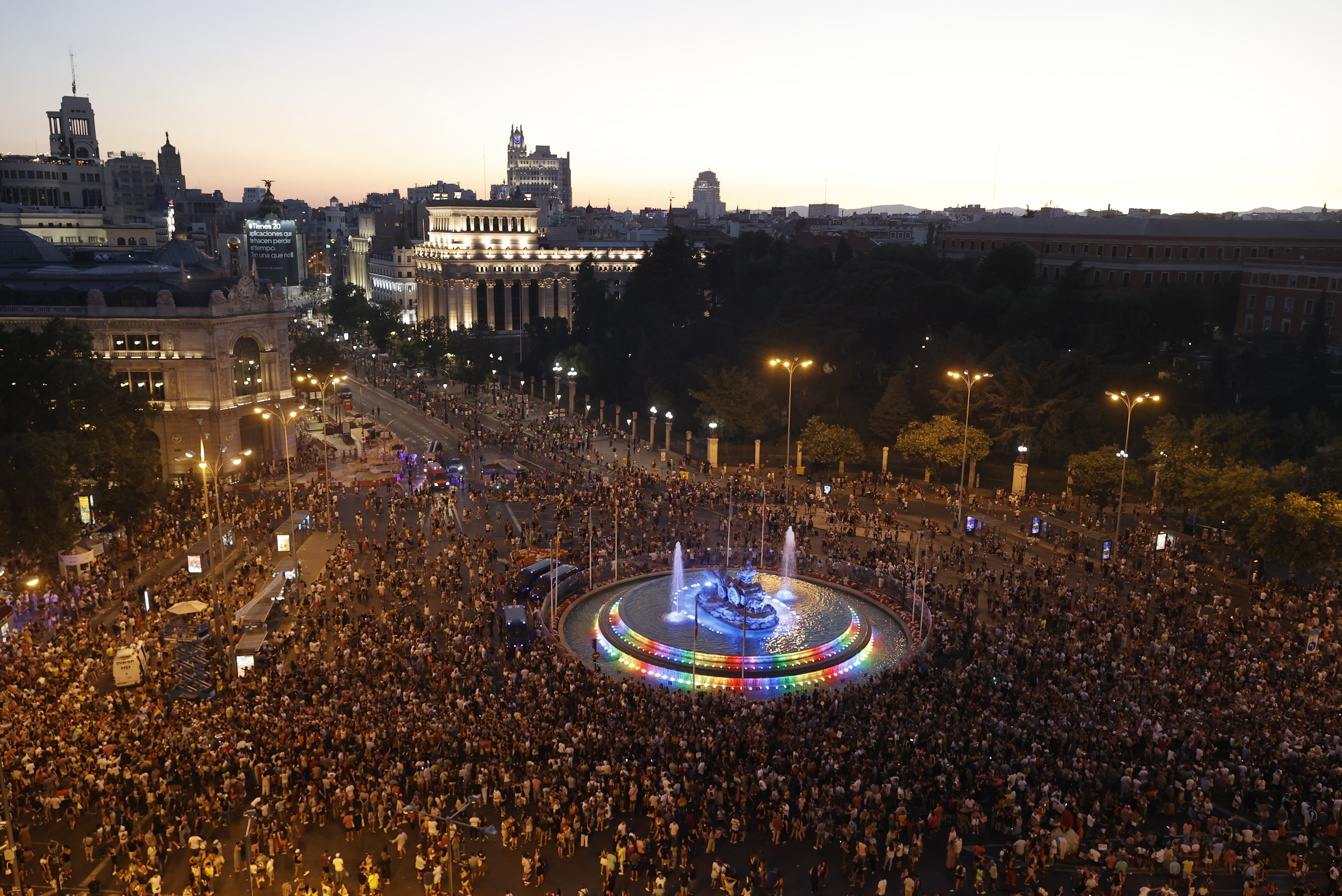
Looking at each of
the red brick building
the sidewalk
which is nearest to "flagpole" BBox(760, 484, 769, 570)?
the sidewalk

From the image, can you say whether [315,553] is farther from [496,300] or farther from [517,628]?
[496,300]

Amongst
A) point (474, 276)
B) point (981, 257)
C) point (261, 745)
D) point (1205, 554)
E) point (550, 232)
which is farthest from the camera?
point (550, 232)

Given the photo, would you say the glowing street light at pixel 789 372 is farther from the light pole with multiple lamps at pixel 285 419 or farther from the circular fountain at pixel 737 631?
the light pole with multiple lamps at pixel 285 419

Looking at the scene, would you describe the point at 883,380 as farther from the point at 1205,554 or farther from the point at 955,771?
the point at 955,771

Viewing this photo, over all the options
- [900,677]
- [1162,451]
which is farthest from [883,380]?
[900,677]

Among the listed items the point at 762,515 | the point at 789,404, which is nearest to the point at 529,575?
the point at 762,515

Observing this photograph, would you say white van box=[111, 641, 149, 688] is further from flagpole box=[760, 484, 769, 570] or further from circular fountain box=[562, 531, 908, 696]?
flagpole box=[760, 484, 769, 570]
